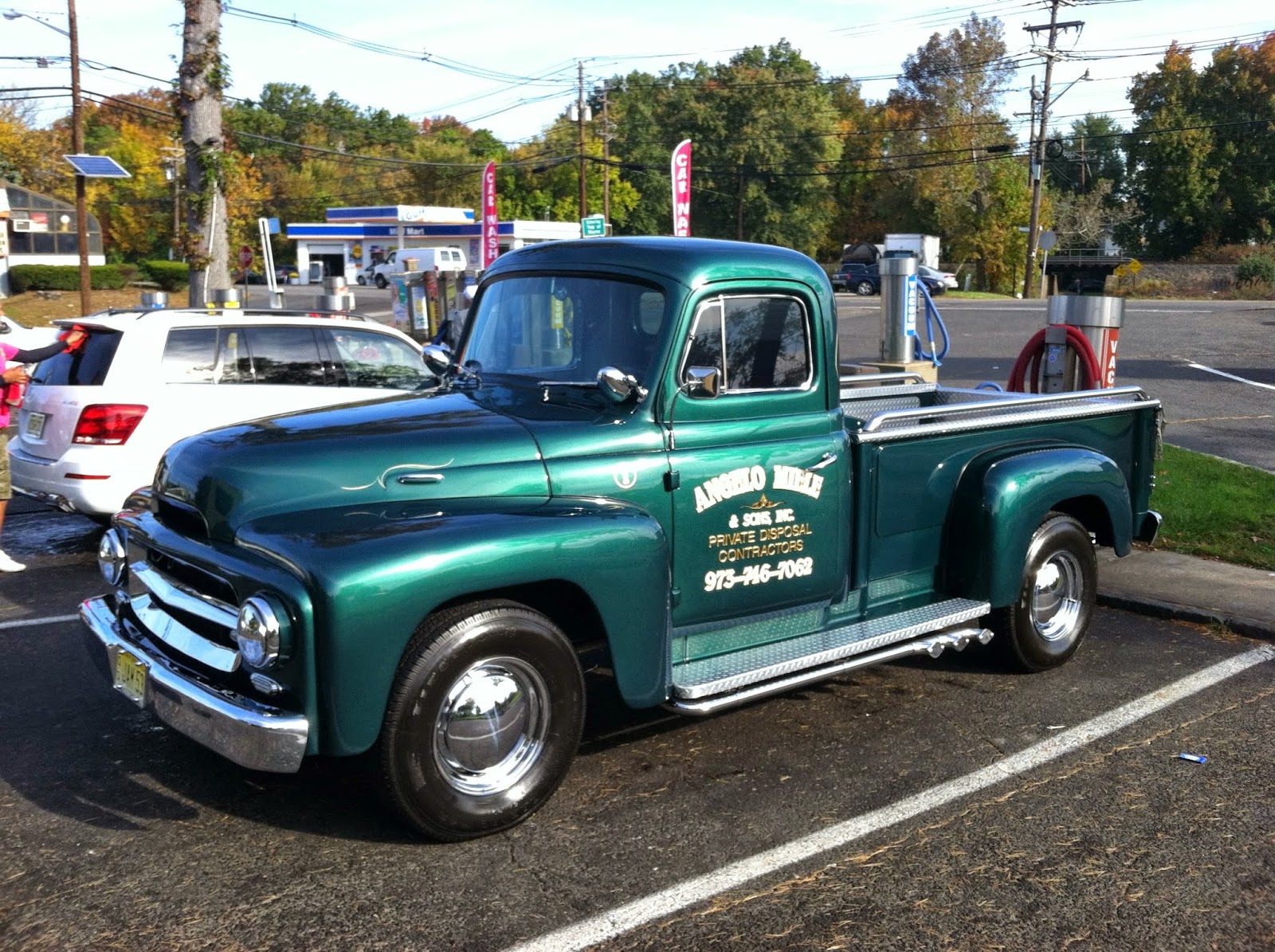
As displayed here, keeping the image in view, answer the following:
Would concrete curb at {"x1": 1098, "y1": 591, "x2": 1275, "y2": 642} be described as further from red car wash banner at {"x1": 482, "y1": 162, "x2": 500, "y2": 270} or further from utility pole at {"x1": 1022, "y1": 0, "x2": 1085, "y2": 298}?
utility pole at {"x1": 1022, "y1": 0, "x2": 1085, "y2": 298}

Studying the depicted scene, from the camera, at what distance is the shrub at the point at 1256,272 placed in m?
51.8

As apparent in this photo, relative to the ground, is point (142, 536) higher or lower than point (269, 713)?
higher

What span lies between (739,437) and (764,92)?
78.9m

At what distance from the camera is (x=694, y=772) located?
15.7 ft

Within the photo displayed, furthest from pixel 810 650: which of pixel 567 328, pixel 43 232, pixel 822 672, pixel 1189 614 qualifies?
pixel 43 232

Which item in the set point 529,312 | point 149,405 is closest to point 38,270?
point 149,405

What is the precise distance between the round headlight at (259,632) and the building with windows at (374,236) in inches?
2656

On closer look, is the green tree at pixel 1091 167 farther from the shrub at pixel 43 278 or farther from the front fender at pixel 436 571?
the front fender at pixel 436 571

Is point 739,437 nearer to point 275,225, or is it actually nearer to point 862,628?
point 862,628

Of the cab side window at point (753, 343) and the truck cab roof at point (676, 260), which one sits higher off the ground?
the truck cab roof at point (676, 260)

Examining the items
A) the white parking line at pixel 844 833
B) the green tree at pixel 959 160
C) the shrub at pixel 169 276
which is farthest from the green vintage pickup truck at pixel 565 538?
the green tree at pixel 959 160

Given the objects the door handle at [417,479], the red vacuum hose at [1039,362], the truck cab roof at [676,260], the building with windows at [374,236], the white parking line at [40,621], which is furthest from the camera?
the building with windows at [374,236]

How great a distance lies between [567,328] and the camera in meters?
4.97

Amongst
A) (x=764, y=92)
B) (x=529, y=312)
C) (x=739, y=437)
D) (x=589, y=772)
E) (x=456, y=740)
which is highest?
(x=764, y=92)
